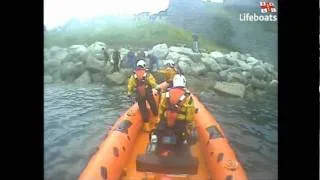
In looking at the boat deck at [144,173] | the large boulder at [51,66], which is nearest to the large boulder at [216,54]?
the boat deck at [144,173]

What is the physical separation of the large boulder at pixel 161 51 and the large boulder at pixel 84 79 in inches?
10.1

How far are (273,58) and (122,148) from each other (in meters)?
0.65

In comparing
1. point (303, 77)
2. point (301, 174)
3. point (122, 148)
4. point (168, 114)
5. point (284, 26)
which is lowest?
point (301, 174)

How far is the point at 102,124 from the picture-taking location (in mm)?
1683

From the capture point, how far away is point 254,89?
5.59ft

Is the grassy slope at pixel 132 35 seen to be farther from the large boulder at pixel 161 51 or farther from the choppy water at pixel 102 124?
the choppy water at pixel 102 124

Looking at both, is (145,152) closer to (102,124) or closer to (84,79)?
(102,124)

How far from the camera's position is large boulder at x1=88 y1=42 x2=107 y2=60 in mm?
1686

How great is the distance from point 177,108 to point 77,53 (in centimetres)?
42

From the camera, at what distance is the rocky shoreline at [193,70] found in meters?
1.69

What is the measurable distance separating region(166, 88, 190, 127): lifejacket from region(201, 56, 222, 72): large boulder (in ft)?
0.42
